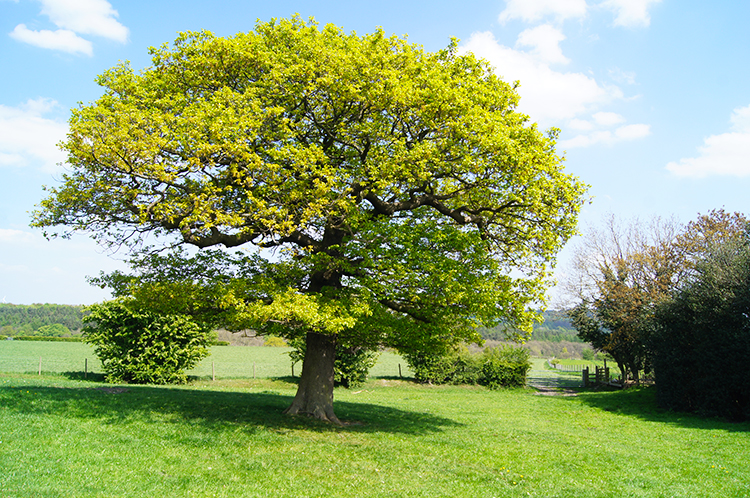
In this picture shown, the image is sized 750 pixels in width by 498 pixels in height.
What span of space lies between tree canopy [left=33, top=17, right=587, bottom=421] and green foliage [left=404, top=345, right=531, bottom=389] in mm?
18833

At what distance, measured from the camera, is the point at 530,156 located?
1119 centimetres

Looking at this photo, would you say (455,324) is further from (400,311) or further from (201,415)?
(201,415)

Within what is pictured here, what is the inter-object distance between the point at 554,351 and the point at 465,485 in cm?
13154

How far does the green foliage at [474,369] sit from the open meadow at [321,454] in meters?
14.8

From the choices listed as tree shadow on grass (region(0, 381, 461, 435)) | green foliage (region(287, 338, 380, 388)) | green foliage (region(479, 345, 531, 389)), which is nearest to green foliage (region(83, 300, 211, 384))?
green foliage (region(287, 338, 380, 388))

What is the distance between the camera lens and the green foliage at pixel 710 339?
18.2m

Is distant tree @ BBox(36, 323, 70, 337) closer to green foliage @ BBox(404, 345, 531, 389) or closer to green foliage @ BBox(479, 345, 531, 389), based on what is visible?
green foliage @ BBox(404, 345, 531, 389)

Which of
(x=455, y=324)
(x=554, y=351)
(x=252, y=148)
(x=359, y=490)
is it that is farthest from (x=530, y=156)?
(x=554, y=351)

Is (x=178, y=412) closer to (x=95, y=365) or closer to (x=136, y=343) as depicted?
(x=136, y=343)

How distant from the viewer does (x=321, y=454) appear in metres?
9.45

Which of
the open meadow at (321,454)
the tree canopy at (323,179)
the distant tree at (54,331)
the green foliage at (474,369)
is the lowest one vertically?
the distant tree at (54,331)

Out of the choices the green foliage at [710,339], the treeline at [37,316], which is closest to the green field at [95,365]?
the green foliage at [710,339]

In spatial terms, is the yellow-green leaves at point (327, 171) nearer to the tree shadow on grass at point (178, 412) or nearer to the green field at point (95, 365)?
the tree shadow on grass at point (178, 412)

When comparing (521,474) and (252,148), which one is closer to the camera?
(521,474)
